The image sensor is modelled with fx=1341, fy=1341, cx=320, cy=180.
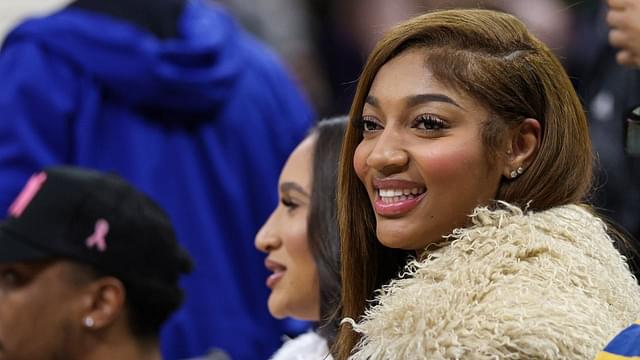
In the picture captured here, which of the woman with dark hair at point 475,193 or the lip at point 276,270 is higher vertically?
the woman with dark hair at point 475,193

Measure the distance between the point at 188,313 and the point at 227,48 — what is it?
→ 1024 millimetres

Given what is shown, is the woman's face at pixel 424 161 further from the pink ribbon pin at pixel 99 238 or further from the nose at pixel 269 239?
the pink ribbon pin at pixel 99 238

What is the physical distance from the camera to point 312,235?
3.27 meters

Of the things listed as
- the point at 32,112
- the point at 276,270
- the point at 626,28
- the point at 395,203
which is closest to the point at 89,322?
the point at 276,270

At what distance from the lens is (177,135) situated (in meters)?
4.92

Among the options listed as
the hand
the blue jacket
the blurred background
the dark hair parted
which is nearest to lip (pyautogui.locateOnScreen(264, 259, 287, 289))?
the dark hair parted

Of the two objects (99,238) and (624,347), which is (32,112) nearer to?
(99,238)

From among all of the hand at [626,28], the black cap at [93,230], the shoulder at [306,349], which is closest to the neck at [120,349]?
the black cap at [93,230]

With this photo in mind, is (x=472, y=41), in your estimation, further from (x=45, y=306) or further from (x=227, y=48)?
(x=227, y=48)

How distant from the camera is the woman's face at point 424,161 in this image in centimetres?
242

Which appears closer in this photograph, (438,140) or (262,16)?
(438,140)

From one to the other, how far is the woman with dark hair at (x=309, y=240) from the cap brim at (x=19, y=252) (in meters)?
0.65

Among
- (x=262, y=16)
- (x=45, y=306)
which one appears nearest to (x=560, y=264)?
(x=45, y=306)

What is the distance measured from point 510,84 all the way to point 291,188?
1.02 meters
